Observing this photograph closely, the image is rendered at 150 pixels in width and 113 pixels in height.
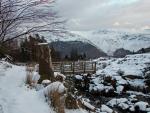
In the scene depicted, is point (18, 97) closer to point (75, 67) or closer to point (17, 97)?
point (17, 97)

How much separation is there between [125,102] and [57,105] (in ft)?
73.6

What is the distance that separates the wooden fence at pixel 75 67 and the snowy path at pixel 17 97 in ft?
79.9

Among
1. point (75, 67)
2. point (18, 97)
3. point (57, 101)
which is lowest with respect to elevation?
point (75, 67)

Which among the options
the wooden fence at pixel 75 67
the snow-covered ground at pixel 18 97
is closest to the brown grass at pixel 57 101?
the snow-covered ground at pixel 18 97

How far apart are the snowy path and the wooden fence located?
2435cm

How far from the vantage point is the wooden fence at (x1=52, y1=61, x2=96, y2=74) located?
109ft

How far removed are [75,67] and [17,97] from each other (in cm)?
2698

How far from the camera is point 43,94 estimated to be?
7801 mm

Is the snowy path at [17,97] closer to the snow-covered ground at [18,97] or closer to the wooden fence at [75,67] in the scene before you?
the snow-covered ground at [18,97]

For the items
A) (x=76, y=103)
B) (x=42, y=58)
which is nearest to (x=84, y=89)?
(x=42, y=58)

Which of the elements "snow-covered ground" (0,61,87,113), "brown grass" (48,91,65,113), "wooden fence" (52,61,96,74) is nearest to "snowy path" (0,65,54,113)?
"snow-covered ground" (0,61,87,113)

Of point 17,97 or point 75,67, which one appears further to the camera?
point 75,67

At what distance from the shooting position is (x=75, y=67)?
34375 millimetres

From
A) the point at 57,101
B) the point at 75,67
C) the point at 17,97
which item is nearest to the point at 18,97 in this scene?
the point at 17,97
